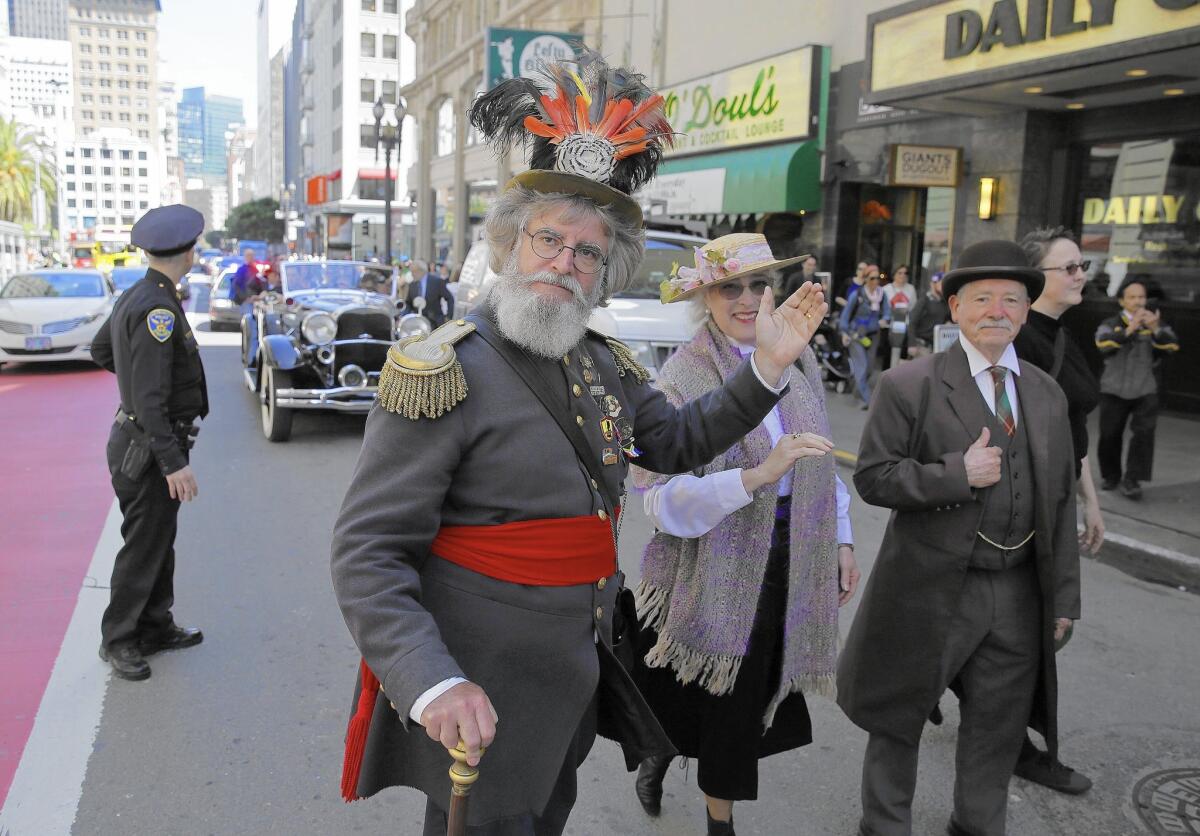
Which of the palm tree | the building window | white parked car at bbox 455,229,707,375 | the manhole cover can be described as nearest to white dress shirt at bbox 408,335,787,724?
the manhole cover

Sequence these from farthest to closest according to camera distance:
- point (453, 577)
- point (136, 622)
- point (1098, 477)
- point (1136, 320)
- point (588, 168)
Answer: point (1098, 477) → point (1136, 320) → point (136, 622) → point (588, 168) → point (453, 577)

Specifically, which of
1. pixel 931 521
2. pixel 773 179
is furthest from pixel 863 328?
pixel 931 521

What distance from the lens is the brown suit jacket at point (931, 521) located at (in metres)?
2.94

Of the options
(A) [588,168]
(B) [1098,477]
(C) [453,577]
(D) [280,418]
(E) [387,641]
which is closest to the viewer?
(E) [387,641]

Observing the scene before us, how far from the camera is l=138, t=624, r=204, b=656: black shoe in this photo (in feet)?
15.2

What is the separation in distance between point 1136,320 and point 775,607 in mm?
6091

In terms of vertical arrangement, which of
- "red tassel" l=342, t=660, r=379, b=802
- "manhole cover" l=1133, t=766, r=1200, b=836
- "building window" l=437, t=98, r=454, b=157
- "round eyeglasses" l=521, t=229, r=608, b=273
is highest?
"building window" l=437, t=98, r=454, b=157

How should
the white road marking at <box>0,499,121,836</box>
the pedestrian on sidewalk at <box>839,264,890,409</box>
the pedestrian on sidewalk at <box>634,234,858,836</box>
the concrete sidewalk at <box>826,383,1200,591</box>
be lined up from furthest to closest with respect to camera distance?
1. the pedestrian on sidewalk at <box>839,264,890,409</box>
2. the concrete sidewalk at <box>826,383,1200,591</box>
3. the white road marking at <box>0,499,121,836</box>
4. the pedestrian on sidewalk at <box>634,234,858,836</box>

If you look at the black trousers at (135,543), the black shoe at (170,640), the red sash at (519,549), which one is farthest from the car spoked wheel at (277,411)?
the red sash at (519,549)

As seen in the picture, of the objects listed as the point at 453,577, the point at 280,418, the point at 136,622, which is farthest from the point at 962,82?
the point at 453,577

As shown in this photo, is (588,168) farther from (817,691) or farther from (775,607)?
(817,691)

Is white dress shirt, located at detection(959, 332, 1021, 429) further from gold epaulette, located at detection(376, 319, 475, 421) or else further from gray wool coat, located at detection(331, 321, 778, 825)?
gold epaulette, located at detection(376, 319, 475, 421)

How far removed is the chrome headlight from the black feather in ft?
27.1

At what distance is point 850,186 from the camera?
1583cm
